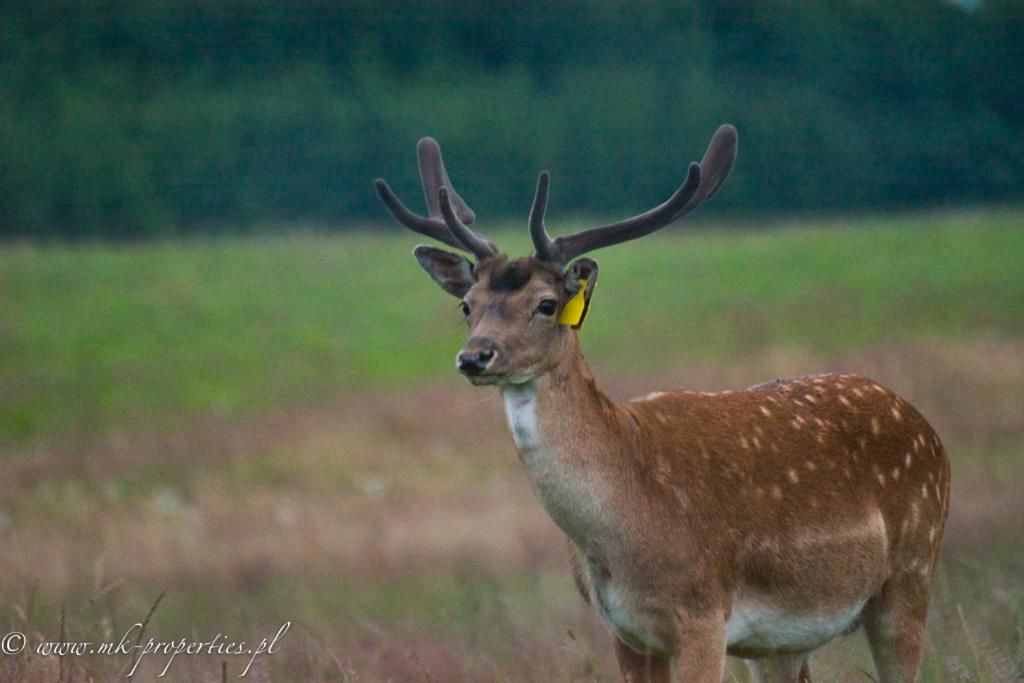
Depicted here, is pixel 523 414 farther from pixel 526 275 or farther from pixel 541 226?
pixel 541 226

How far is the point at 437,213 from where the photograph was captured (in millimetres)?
7301

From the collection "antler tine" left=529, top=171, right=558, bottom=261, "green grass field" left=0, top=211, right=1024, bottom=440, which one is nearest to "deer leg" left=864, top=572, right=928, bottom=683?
"antler tine" left=529, top=171, right=558, bottom=261

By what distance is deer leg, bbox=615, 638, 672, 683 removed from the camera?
6309mm

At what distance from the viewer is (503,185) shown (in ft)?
137

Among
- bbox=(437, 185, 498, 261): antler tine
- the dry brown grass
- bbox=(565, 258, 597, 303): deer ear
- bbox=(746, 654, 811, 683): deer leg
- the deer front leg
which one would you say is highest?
bbox=(437, 185, 498, 261): antler tine

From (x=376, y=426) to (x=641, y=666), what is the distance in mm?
15438

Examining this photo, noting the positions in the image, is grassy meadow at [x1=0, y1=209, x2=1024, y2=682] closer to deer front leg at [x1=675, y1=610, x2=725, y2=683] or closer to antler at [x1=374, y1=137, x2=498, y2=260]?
antler at [x1=374, y1=137, x2=498, y2=260]

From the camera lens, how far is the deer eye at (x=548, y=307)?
6.24 metres

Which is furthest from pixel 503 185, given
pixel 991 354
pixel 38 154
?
pixel 991 354

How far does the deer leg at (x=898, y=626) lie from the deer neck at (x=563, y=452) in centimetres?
138

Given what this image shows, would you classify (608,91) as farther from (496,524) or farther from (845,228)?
(496,524)

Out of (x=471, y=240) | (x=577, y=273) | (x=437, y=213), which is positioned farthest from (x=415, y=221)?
(x=577, y=273)

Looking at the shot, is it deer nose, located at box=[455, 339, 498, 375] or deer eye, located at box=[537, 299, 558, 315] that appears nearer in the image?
deer nose, located at box=[455, 339, 498, 375]

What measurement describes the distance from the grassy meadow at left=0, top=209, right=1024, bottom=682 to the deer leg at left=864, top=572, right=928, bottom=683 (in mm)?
224
